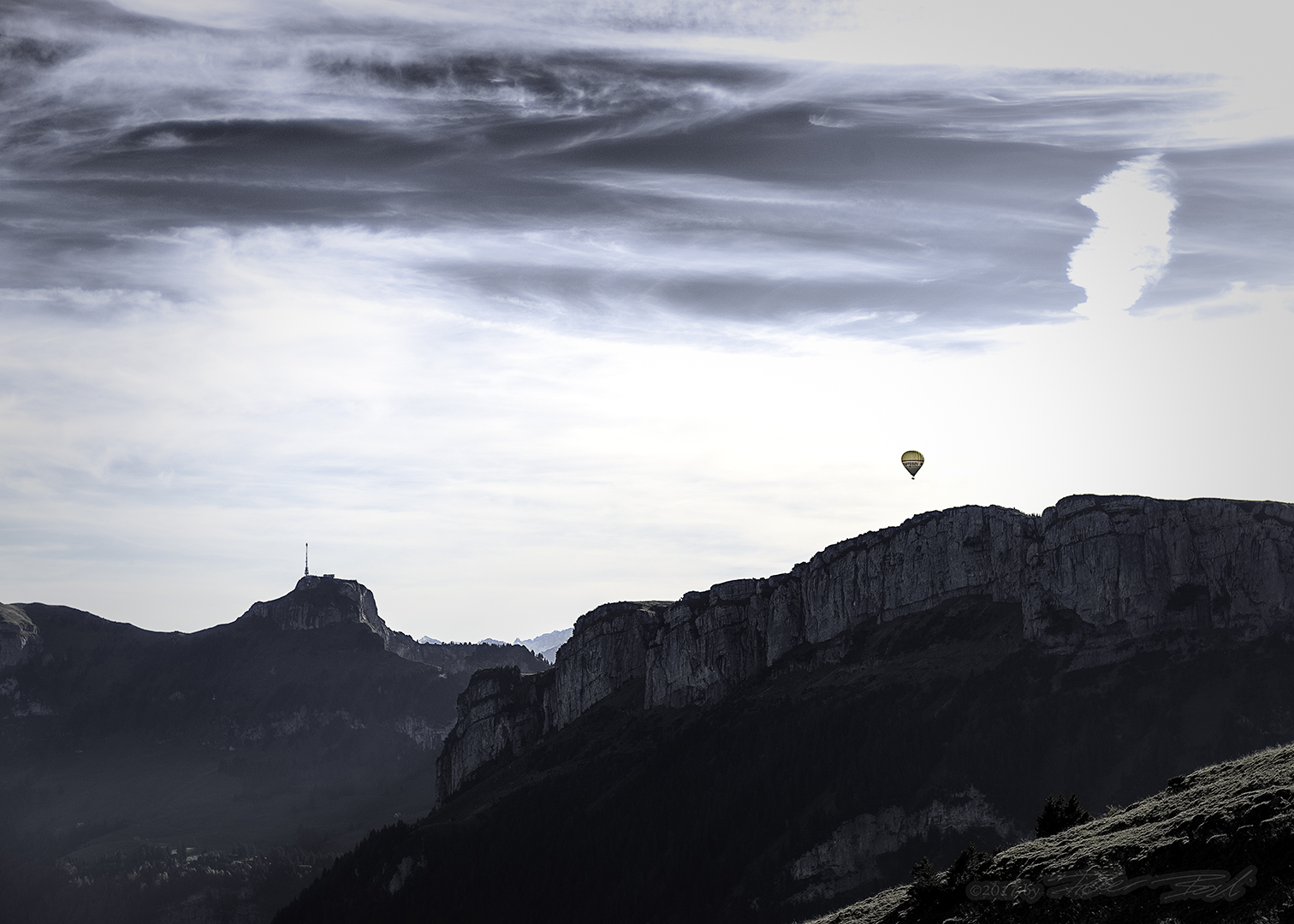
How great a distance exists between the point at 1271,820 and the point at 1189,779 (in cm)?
2565

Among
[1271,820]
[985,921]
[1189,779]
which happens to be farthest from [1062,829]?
[1271,820]

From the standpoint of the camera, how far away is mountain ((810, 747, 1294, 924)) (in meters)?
71.4

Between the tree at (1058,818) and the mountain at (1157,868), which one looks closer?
the mountain at (1157,868)

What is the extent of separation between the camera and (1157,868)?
77.3 meters

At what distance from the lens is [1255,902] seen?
6906 centimetres

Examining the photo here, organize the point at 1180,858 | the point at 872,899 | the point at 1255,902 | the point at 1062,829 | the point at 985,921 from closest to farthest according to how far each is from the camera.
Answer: the point at 1255,902 < the point at 1180,858 < the point at 985,921 < the point at 1062,829 < the point at 872,899

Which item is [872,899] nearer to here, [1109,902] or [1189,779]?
[1189,779]

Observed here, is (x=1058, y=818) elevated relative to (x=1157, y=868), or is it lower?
elevated

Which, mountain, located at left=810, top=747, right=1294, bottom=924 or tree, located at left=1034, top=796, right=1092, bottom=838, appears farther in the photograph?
tree, located at left=1034, top=796, right=1092, bottom=838

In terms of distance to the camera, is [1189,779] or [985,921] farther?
[1189,779]

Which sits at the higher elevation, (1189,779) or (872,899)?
(1189,779)

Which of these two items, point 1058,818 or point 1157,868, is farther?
point 1058,818

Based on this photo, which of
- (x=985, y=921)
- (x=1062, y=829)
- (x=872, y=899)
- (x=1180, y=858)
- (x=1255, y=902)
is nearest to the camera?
(x=1255, y=902)

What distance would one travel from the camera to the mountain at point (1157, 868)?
234 ft
